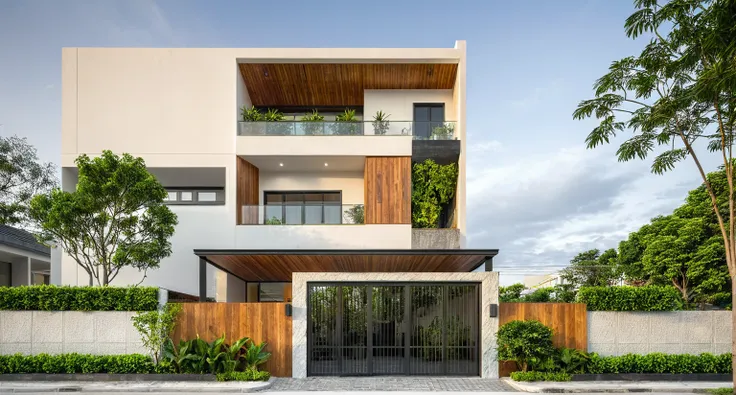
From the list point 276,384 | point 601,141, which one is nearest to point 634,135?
point 601,141

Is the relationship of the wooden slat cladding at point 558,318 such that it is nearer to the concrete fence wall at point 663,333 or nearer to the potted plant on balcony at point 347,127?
the concrete fence wall at point 663,333

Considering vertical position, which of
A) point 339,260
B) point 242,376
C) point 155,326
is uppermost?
point 339,260

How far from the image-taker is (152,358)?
1144 cm

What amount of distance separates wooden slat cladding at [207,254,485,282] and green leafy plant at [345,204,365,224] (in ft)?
6.36

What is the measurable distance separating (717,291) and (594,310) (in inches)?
361

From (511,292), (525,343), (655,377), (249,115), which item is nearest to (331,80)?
(249,115)

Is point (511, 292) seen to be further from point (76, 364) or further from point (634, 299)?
point (76, 364)

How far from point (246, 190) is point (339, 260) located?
6.23 meters

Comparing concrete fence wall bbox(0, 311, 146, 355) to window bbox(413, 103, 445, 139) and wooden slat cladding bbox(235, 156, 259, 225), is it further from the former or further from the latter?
window bbox(413, 103, 445, 139)

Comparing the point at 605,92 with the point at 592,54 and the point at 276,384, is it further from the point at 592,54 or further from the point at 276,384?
the point at 276,384

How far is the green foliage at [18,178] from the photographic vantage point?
21.4 meters

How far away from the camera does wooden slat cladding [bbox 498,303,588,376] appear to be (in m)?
11.6

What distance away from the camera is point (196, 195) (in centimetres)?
2022

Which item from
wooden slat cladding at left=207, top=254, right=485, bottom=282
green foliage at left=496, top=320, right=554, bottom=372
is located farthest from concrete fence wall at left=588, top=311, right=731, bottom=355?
wooden slat cladding at left=207, top=254, right=485, bottom=282
